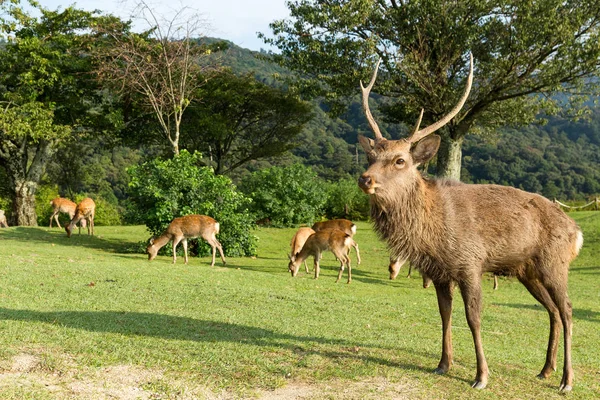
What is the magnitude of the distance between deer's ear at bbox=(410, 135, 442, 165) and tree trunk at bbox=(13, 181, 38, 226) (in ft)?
79.7

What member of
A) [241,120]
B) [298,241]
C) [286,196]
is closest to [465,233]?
[298,241]

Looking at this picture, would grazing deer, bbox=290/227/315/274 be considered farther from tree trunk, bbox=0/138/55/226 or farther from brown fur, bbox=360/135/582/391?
tree trunk, bbox=0/138/55/226

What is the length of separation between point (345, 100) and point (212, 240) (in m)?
9.18

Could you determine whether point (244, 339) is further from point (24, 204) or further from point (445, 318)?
point (24, 204)

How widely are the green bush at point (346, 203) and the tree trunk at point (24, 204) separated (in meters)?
14.3

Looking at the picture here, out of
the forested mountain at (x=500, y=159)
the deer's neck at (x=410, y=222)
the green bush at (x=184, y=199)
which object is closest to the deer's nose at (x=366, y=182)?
the deer's neck at (x=410, y=222)

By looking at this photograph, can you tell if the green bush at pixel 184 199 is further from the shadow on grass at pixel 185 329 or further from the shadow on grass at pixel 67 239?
the shadow on grass at pixel 185 329

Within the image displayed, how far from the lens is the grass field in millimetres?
4672

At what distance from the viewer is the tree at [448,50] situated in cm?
1761

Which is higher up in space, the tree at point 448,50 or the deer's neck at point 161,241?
the tree at point 448,50

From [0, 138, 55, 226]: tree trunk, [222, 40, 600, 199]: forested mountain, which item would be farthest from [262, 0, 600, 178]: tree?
[222, 40, 600, 199]: forested mountain

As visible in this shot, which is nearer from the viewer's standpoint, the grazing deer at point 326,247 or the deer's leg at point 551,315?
the deer's leg at point 551,315

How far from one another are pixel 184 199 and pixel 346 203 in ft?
50.8

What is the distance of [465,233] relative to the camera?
524cm
